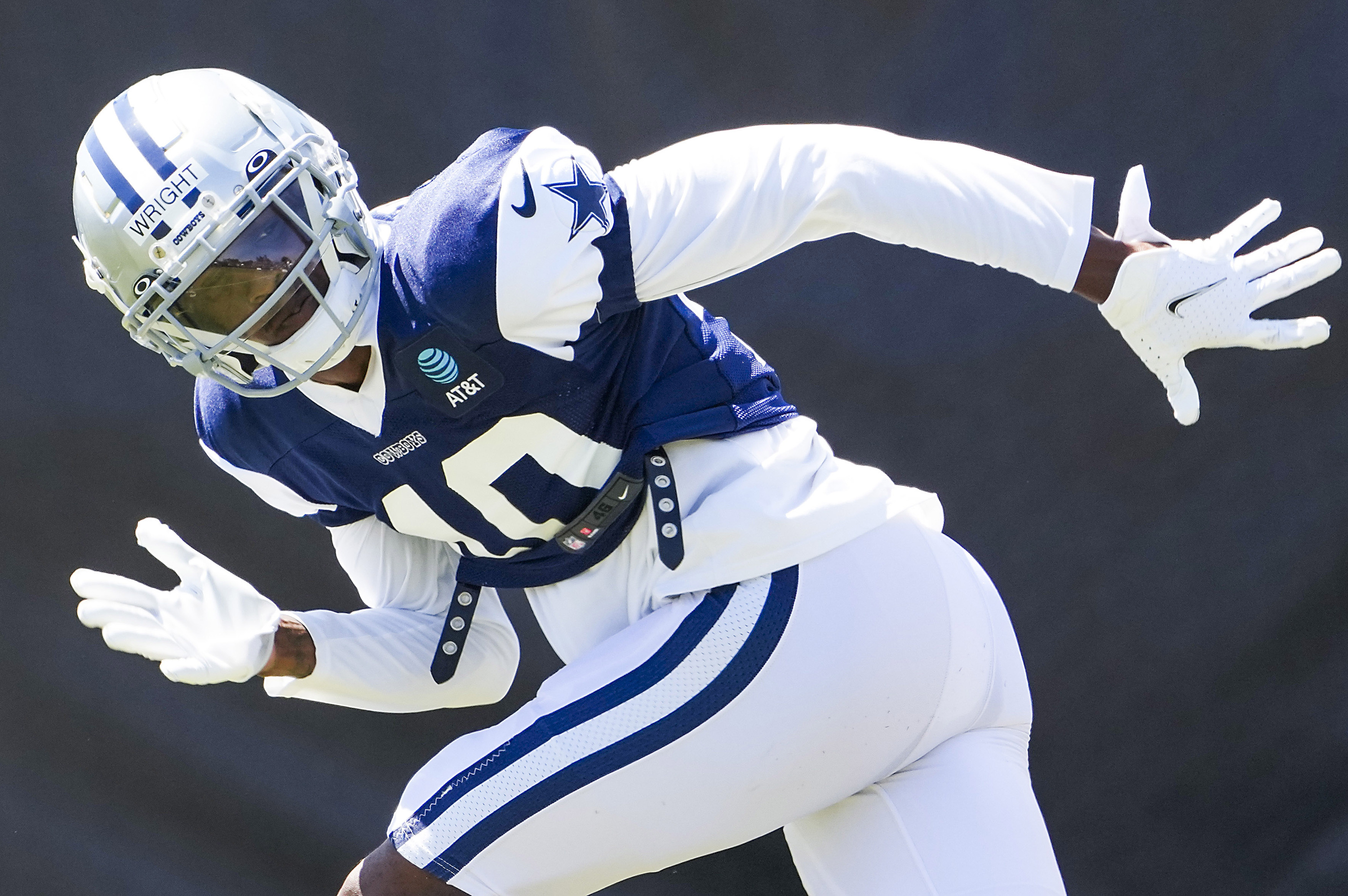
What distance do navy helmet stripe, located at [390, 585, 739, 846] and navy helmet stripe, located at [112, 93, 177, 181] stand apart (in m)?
0.59

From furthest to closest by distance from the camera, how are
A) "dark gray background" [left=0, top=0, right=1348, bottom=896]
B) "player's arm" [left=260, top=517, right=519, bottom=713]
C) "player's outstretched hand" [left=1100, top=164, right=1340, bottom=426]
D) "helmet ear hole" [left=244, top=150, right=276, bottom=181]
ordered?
"dark gray background" [left=0, top=0, right=1348, bottom=896], "player's arm" [left=260, top=517, right=519, bottom=713], "helmet ear hole" [left=244, top=150, right=276, bottom=181], "player's outstretched hand" [left=1100, top=164, right=1340, bottom=426]

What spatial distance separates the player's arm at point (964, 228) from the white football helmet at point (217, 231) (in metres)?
0.29

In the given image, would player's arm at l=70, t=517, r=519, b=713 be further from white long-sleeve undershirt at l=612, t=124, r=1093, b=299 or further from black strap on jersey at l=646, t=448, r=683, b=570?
white long-sleeve undershirt at l=612, t=124, r=1093, b=299

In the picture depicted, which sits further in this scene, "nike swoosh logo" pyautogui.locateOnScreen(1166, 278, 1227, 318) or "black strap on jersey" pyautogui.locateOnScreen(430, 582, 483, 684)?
"black strap on jersey" pyautogui.locateOnScreen(430, 582, 483, 684)

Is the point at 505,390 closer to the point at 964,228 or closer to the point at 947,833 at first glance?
the point at 964,228

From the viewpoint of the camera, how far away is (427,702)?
59.7 inches

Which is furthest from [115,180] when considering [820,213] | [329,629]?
[820,213]

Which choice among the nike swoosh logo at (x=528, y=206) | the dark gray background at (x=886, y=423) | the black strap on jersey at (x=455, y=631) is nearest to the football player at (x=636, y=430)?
the nike swoosh logo at (x=528, y=206)

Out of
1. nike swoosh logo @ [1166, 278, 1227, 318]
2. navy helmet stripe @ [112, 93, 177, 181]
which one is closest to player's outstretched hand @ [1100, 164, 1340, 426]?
nike swoosh logo @ [1166, 278, 1227, 318]

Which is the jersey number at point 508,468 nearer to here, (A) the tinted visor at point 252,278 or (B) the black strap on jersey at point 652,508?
(B) the black strap on jersey at point 652,508

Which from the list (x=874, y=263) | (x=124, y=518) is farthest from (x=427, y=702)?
(x=874, y=263)

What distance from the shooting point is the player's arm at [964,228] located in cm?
115

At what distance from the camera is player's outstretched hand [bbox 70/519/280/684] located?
1.29 metres

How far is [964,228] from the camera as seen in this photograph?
1.19 m
